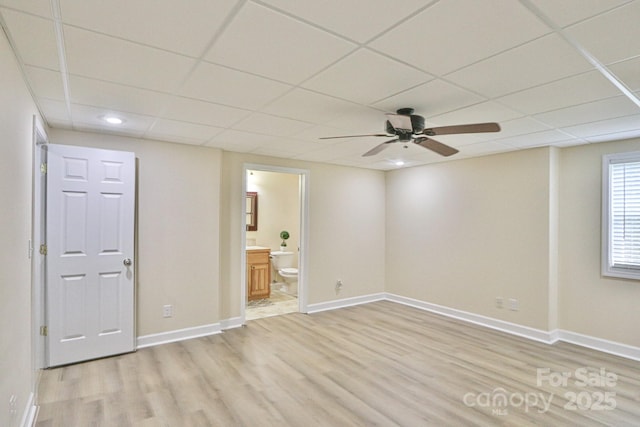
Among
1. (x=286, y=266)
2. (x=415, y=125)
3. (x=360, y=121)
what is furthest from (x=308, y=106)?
(x=286, y=266)

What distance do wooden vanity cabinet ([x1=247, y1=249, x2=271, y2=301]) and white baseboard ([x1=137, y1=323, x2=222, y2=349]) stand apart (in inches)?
65.0

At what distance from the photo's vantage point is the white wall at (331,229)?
4.52 metres

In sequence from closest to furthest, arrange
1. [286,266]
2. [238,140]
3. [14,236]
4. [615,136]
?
[14,236], [615,136], [238,140], [286,266]

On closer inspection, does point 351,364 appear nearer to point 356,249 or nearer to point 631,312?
point 356,249

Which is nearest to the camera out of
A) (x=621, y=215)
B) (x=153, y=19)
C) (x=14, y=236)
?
(x=153, y=19)

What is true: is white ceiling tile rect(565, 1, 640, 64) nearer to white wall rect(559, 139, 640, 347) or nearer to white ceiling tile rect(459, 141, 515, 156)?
white ceiling tile rect(459, 141, 515, 156)

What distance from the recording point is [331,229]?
18.0 feet

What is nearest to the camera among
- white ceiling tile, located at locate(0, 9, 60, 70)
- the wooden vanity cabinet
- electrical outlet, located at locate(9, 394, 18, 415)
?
white ceiling tile, located at locate(0, 9, 60, 70)

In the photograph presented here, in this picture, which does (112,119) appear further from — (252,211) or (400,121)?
(252,211)

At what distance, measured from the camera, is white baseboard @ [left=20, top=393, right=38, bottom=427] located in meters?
2.22

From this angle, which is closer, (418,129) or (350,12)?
(350,12)

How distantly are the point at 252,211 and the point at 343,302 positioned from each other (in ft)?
9.35

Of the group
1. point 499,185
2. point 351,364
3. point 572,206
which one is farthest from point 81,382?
point 572,206

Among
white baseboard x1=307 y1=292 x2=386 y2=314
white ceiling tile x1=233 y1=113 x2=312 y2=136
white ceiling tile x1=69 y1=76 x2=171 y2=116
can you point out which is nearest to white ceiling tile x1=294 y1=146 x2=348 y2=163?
white ceiling tile x1=233 y1=113 x2=312 y2=136
